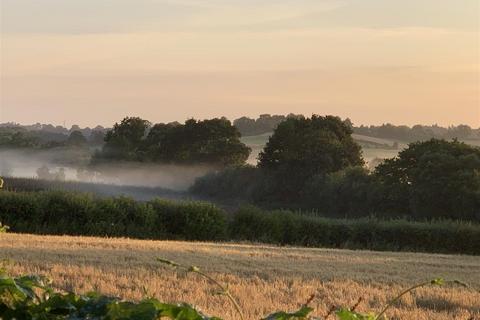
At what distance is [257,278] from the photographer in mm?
15617

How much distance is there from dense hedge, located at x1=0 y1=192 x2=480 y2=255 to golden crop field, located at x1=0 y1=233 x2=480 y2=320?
14.0 meters

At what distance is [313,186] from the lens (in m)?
58.8

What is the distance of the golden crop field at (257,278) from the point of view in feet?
38.8

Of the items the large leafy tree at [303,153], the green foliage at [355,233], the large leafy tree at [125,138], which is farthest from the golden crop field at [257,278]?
the large leafy tree at [125,138]

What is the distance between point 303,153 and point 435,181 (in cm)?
1534

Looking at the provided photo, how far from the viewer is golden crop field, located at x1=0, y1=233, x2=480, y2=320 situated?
11.8m

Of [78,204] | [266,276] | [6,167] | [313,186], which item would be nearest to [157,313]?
[266,276]

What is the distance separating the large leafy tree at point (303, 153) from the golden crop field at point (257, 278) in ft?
122

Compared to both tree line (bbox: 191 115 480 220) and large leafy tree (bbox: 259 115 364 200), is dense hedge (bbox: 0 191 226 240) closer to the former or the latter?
tree line (bbox: 191 115 480 220)

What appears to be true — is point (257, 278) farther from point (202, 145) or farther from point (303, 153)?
point (202, 145)

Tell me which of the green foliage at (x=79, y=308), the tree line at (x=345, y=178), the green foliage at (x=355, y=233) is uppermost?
the green foliage at (x=79, y=308)

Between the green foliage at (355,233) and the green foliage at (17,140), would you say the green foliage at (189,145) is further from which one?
the green foliage at (355,233)

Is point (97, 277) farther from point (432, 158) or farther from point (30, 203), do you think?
Answer: point (432, 158)

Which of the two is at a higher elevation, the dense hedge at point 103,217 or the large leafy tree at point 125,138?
the large leafy tree at point 125,138
